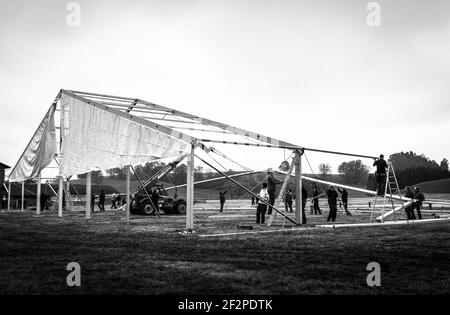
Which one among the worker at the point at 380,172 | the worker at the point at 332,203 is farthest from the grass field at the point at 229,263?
the worker at the point at 332,203

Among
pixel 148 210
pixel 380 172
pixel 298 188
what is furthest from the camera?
pixel 148 210

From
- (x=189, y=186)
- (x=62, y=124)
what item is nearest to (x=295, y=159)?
(x=189, y=186)

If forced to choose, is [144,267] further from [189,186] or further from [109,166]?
[109,166]

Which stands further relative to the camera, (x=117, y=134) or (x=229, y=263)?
(x=117, y=134)

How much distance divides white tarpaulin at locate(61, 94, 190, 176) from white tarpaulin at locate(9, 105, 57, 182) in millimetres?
3227

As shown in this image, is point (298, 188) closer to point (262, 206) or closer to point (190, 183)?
point (262, 206)

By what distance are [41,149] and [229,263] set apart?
2324 cm

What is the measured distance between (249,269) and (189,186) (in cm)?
646

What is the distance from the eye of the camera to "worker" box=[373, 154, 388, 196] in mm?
17250

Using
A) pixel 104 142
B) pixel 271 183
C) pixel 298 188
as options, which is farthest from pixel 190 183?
pixel 104 142

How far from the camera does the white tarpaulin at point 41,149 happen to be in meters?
26.1

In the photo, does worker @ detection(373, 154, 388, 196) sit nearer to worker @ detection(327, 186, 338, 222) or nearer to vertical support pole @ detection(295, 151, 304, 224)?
worker @ detection(327, 186, 338, 222)

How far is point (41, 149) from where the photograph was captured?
89.6ft

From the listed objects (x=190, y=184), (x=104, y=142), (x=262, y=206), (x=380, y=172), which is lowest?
(x=262, y=206)
